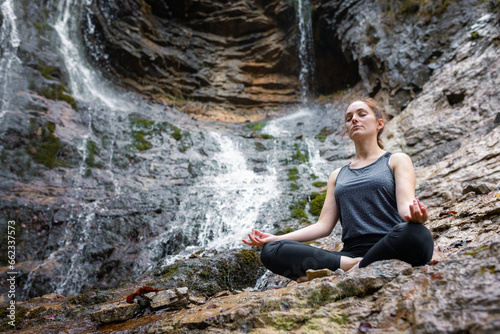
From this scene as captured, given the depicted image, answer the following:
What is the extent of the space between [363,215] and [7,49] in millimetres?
12282

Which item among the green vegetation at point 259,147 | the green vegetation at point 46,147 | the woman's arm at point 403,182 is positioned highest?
the green vegetation at point 46,147

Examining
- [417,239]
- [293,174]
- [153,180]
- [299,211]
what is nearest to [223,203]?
[299,211]

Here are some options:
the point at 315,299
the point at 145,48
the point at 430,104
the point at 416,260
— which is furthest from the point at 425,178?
the point at 145,48

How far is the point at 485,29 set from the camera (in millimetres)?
8672

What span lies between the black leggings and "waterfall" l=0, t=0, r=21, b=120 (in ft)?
29.0

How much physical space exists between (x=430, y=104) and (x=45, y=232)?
387 inches

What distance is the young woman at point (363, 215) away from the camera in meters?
1.80

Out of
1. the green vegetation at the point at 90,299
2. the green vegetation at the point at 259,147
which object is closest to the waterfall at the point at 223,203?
the green vegetation at the point at 259,147

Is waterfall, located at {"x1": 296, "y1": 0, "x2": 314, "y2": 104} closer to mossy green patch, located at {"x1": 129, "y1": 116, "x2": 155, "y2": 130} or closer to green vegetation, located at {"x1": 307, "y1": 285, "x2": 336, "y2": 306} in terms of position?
mossy green patch, located at {"x1": 129, "y1": 116, "x2": 155, "y2": 130}

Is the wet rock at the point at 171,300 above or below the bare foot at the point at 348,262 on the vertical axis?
below

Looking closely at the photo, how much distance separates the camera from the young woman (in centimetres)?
180

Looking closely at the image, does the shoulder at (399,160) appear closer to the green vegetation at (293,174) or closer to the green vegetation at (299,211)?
the green vegetation at (299,211)

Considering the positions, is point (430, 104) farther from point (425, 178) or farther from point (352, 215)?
point (352, 215)

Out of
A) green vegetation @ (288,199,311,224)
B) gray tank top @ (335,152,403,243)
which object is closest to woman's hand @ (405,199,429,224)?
gray tank top @ (335,152,403,243)
